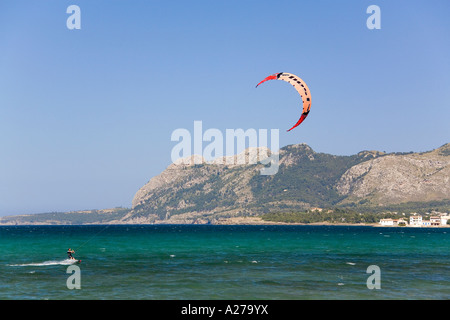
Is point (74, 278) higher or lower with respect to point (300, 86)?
lower

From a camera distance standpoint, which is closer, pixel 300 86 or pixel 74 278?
pixel 300 86

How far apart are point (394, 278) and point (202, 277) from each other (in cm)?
1995

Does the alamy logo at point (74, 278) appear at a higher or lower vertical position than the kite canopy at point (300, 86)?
lower

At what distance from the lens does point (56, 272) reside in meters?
58.3

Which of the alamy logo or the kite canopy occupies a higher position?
the kite canopy

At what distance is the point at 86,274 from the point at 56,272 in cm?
459

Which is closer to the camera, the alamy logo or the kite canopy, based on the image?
the alamy logo

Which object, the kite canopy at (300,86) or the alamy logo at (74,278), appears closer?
the alamy logo at (74,278)
